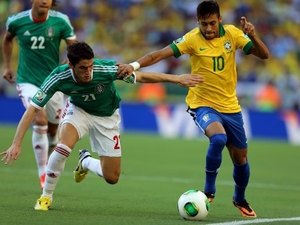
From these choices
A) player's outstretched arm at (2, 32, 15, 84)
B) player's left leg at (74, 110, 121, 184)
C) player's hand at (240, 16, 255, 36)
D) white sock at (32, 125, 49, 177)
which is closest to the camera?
player's hand at (240, 16, 255, 36)

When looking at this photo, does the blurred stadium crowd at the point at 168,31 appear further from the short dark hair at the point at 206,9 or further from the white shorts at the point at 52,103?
the short dark hair at the point at 206,9

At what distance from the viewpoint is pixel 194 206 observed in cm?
878

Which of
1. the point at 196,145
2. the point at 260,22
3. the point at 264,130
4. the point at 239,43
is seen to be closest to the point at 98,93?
the point at 239,43

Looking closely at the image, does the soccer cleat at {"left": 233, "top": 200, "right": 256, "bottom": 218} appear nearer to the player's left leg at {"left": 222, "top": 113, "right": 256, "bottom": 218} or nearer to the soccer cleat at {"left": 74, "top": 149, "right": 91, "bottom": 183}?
the player's left leg at {"left": 222, "top": 113, "right": 256, "bottom": 218}

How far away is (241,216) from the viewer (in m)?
9.45

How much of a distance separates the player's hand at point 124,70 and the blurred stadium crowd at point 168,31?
1513 cm

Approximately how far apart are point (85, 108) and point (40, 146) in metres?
1.95

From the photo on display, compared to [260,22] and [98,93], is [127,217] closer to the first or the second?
[98,93]

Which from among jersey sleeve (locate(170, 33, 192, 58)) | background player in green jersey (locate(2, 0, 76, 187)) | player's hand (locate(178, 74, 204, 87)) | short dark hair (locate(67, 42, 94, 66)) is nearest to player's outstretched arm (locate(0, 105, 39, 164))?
short dark hair (locate(67, 42, 94, 66))

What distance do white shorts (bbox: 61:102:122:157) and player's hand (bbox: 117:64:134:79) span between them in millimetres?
782

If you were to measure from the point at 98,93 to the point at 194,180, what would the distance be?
4.61 metres

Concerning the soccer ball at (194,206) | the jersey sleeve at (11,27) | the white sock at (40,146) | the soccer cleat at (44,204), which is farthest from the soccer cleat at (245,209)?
the jersey sleeve at (11,27)

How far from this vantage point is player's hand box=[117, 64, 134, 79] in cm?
905

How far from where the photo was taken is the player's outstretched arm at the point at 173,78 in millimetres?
8711
